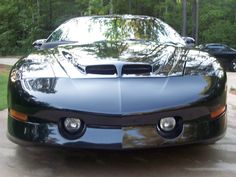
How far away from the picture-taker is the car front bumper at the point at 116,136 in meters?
3.22

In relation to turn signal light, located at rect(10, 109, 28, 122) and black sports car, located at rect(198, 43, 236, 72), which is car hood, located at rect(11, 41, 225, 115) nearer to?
turn signal light, located at rect(10, 109, 28, 122)

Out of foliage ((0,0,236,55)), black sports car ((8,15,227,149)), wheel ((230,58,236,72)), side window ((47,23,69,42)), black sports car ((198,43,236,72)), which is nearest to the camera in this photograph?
black sports car ((8,15,227,149))

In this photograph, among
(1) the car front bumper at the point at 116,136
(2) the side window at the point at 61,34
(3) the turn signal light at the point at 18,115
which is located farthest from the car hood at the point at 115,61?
(2) the side window at the point at 61,34

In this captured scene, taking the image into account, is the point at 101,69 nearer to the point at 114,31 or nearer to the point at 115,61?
the point at 115,61

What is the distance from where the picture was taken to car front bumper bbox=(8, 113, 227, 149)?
322cm

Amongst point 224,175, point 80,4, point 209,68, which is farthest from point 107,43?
point 80,4

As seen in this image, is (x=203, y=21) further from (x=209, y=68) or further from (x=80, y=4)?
(x=209, y=68)

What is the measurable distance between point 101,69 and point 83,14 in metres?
32.0

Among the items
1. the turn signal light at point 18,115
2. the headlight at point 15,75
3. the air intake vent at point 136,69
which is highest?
the air intake vent at point 136,69

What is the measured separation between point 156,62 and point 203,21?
33.7 m

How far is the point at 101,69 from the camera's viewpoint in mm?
3510

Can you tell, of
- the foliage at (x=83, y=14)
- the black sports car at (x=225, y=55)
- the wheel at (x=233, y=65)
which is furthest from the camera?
the foliage at (x=83, y=14)

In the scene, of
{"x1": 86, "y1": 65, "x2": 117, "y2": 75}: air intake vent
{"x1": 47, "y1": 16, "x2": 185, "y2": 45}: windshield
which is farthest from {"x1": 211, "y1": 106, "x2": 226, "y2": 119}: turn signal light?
{"x1": 47, "y1": 16, "x2": 185, "y2": 45}: windshield

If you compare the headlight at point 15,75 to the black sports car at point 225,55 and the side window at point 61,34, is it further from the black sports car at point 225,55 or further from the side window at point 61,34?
the black sports car at point 225,55
